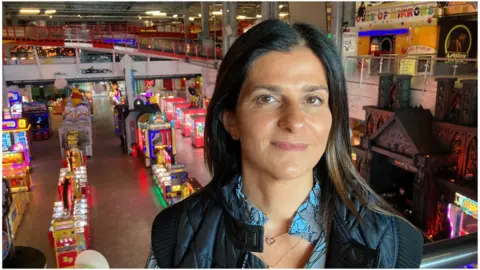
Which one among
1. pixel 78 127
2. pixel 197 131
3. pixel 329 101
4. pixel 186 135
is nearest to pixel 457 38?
pixel 197 131

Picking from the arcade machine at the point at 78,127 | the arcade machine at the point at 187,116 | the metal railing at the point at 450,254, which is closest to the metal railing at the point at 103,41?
the arcade machine at the point at 187,116

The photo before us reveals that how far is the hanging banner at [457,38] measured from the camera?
1072 centimetres

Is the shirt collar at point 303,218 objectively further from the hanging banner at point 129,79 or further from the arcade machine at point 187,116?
the hanging banner at point 129,79

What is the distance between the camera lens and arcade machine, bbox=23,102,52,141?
17.8 metres

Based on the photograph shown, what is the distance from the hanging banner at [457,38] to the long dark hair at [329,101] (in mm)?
10905

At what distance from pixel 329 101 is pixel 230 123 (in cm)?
31

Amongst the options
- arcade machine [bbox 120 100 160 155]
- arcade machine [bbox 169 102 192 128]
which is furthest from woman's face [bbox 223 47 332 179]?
arcade machine [bbox 169 102 192 128]

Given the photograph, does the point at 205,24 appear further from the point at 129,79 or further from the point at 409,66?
the point at 409,66

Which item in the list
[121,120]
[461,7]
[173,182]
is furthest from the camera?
[121,120]

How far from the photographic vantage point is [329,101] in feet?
4.20

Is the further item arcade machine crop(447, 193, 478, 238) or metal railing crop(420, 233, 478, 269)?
arcade machine crop(447, 193, 478, 238)

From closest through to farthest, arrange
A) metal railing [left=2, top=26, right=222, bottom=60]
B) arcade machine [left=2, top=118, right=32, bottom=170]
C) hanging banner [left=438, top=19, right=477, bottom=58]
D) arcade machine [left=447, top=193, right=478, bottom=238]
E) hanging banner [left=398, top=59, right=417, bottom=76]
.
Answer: arcade machine [left=447, top=193, right=478, bottom=238]
hanging banner [left=398, top=59, right=417, bottom=76]
hanging banner [left=438, top=19, right=477, bottom=58]
arcade machine [left=2, top=118, right=32, bottom=170]
metal railing [left=2, top=26, right=222, bottom=60]

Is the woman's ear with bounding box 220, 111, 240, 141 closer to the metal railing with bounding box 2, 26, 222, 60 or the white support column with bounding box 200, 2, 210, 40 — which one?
the metal railing with bounding box 2, 26, 222, 60

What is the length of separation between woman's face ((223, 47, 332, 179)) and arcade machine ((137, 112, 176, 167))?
42.4 ft
